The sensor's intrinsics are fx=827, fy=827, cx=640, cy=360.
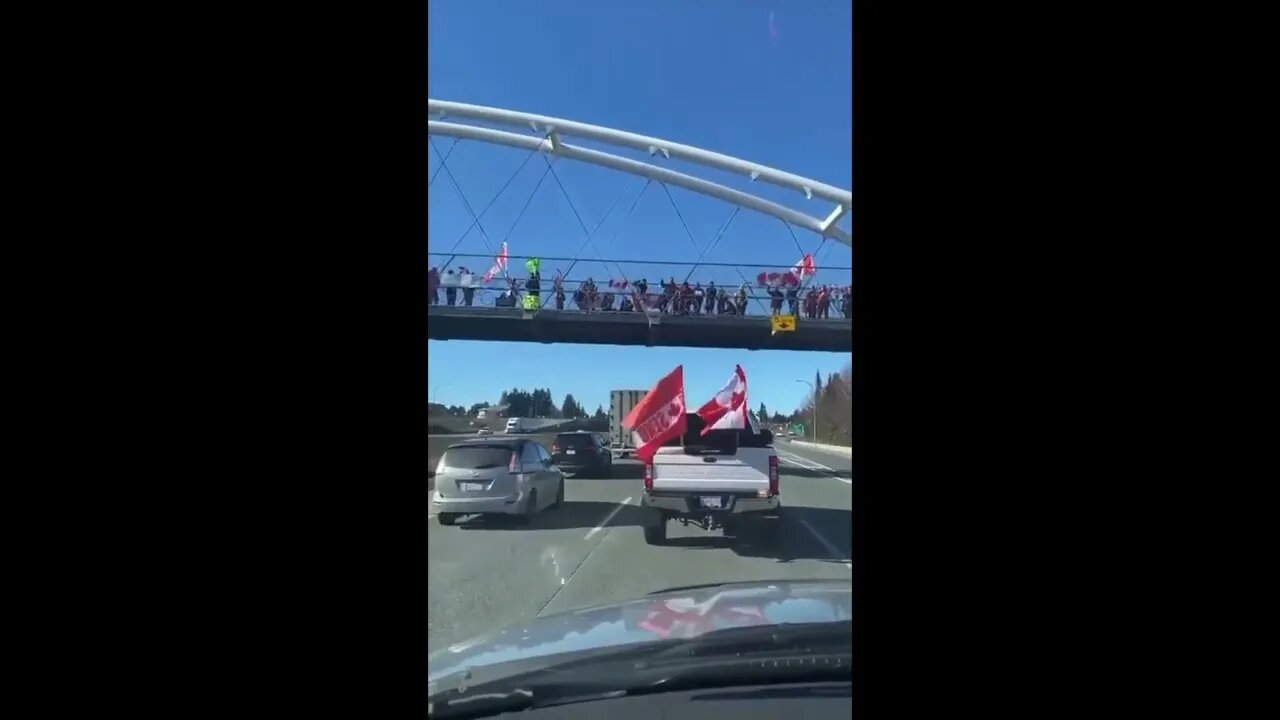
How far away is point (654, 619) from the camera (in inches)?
173

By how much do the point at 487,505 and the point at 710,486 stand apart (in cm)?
280

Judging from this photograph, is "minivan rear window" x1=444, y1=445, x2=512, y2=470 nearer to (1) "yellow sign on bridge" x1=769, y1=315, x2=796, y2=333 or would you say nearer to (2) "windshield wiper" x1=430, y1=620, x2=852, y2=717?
(2) "windshield wiper" x1=430, y1=620, x2=852, y2=717

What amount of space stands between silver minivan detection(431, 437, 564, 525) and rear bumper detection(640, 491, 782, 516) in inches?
60.7

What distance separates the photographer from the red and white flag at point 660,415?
9.38 metres

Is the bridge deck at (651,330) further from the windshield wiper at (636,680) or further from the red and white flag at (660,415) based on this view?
the windshield wiper at (636,680)

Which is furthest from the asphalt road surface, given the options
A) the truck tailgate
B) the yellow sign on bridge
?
the yellow sign on bridge

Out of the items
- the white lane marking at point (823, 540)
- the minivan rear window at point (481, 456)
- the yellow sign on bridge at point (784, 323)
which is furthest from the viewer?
the yellow sign on bridge at point (784, 323)

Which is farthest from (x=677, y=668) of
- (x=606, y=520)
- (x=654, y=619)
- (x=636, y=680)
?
(x=606, y=520)


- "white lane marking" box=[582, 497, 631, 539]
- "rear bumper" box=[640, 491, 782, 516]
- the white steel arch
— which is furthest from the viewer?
the white steel arch

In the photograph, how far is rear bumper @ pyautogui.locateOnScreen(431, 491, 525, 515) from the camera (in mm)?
8928

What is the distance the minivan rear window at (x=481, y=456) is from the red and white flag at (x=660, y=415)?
1649 millimetres

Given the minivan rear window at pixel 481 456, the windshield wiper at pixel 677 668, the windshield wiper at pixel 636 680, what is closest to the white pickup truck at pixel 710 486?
the minivan rear window at pixel 481 456
